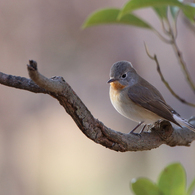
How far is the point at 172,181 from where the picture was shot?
3.36 ft

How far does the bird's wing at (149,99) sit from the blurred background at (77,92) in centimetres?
195

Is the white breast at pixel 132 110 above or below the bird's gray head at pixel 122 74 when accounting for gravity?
below

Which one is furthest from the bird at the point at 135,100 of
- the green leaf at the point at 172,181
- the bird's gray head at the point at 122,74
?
the green leaf at the point at 172,181

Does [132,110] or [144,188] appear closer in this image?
[144,188]

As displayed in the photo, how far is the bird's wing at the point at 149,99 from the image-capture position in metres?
2.53

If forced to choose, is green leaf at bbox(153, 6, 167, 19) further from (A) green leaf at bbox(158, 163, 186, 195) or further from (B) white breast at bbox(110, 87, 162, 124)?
(A) green leaf at bbox(158, 163, 186, 195)

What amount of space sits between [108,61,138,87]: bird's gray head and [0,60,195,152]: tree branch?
0.75 m

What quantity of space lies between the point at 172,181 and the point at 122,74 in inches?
71.4

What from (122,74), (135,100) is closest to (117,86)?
(122,74)

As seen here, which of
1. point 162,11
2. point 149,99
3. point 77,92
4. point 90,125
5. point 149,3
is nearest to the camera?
point 149,3

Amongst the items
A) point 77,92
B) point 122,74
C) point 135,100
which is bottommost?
point 135,100

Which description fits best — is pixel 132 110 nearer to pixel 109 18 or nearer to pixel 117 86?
pixel 117 86

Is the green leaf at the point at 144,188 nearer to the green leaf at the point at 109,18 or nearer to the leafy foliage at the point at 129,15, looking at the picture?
the leafy foliage at the point at 129,15

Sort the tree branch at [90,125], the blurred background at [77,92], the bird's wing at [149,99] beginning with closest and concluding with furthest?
the tree branch at [90,125] → the bird's wing at [149,99] → the blurred background at [77,92]
